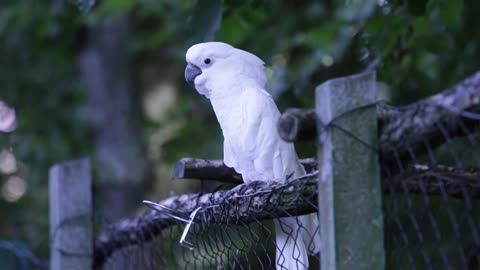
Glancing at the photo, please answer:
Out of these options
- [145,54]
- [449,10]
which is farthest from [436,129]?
[145,54]

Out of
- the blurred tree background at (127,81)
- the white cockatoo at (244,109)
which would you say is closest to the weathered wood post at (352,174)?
the white cockatoo at (244,109)

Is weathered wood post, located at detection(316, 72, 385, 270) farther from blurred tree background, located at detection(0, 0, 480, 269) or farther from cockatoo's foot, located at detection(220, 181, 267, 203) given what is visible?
blurred tree background, located at detection(0, 0, 480, 269)

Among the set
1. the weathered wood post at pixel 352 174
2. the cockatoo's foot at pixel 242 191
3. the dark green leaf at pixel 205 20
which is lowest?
the weathered wood post at pixel 352 174

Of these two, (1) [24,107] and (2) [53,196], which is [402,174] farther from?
(1) [24,107]

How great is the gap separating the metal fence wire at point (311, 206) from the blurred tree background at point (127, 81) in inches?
22.9

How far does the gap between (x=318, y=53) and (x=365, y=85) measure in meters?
2.53

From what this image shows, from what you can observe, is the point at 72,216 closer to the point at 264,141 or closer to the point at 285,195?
the point at 264,141

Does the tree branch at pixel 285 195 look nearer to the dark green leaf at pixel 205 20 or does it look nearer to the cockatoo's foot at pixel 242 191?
the cockatoo's foot at pixel 242 191

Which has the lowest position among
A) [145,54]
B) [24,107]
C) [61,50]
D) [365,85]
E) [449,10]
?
[365,85]

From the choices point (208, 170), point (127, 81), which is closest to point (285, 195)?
point (208, 170)

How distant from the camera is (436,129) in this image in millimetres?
1142

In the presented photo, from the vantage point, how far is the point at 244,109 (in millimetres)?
2137

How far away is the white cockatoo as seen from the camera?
209 cm

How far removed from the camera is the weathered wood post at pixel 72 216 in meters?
2.82
